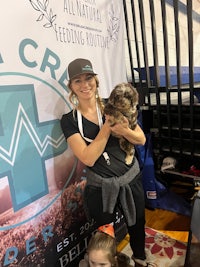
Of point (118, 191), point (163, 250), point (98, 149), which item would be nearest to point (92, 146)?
point (98, 149)

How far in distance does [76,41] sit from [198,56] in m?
3.60

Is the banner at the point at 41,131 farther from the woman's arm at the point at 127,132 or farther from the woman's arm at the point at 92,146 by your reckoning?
the woman's arm at the point at 127,132

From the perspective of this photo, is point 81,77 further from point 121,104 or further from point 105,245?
point 105,245

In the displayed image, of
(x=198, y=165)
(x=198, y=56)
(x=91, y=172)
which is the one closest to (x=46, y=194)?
(x=91, y=172)

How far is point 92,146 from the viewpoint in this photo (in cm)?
99

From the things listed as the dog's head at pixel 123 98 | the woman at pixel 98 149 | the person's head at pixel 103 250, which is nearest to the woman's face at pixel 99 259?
the person's head at pixel 103 250

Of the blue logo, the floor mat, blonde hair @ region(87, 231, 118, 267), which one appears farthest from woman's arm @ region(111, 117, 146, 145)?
the floor mat

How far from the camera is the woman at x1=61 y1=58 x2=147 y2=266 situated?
3.32 ft

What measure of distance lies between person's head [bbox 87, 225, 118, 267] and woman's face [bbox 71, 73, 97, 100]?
67 cm

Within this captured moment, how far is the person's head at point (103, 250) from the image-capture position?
1091 mm

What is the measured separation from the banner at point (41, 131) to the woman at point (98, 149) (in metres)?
0.16

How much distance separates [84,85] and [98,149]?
0.29 m

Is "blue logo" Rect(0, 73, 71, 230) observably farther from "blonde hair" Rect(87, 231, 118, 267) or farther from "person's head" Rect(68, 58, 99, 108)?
"blonde hair" Rect(87, 231, 118, 267)

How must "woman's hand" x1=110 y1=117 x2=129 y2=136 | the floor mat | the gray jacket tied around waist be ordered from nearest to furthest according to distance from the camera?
"woman's hand" x1=110 y1=117 x2=129 y2=136 → the gray jacket tied around waist → the floor mat
